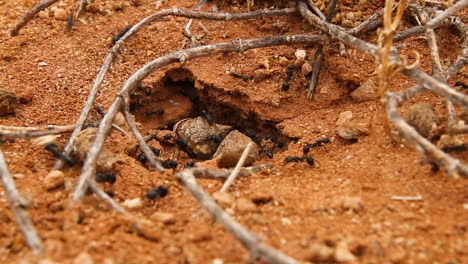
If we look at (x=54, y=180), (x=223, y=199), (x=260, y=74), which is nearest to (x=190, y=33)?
(x=260, y=74)

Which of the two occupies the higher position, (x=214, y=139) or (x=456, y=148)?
(x=456, y=148)

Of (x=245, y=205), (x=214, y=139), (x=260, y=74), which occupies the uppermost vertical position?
(x=260, y=74)

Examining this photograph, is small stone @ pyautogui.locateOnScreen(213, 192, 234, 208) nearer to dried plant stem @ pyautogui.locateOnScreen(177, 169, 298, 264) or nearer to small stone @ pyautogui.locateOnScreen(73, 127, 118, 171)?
dried plant stem @ pyautogui.locateOnScreen(177, 169, 298, 264)

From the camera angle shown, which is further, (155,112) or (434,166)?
(155,112)

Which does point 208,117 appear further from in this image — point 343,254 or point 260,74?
point 343,254

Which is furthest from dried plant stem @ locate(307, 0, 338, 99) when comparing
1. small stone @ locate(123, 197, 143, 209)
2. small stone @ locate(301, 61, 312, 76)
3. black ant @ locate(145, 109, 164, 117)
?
small stone @ locate(123, 197, 143, 209)

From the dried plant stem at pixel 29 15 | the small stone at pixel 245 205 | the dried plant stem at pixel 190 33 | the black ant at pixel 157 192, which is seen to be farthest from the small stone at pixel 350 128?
the dried plant stem at pixel 29 15

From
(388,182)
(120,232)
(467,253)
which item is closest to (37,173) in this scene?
(120,232)
